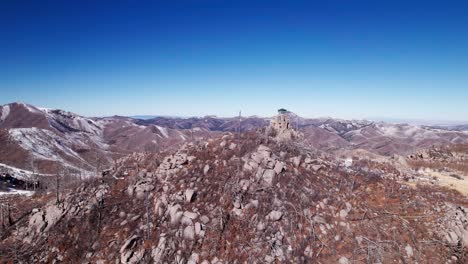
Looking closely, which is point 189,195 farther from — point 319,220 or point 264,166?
point 319,220

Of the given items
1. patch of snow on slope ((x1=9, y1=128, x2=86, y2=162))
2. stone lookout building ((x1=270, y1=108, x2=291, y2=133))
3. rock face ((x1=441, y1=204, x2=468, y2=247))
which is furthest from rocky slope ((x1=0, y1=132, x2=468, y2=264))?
patch of snow on slope ((x1=9, y1=128, x2=86, y2=162))

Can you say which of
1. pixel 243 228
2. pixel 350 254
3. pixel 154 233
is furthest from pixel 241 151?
pixel 350 254

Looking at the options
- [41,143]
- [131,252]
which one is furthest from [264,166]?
[41,143]

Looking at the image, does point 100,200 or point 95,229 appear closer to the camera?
point 95,229

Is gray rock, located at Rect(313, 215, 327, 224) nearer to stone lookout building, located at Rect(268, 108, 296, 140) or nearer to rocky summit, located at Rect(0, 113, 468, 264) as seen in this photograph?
rocky summit, located at Rect(0, 113, 468, 264)

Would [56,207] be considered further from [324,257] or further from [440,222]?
[440,222]

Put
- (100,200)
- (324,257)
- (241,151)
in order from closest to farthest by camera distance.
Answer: (324,257) → (100,200) → (241,151)
